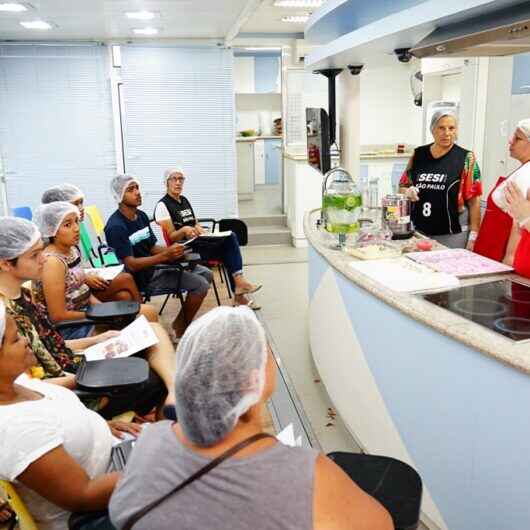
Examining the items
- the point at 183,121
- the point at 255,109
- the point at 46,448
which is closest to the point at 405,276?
the point at 46,448

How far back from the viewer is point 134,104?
244 inches

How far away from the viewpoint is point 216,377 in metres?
1.07

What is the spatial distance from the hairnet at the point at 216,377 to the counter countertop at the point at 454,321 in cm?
79

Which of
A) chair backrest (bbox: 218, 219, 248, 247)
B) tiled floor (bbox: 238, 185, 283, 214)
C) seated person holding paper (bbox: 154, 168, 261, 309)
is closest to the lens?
seated person holding paper (bbox: 154, 168, 261, 309)

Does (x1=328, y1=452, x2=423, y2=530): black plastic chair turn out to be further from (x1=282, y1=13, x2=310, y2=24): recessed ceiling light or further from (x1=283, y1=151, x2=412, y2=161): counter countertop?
(x1=282, y1=13, x2=310, y2=24): recessed ceiling light

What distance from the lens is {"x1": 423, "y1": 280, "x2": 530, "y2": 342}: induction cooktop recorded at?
5.67ft

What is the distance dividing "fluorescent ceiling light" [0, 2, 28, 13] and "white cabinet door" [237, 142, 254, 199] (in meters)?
4.91

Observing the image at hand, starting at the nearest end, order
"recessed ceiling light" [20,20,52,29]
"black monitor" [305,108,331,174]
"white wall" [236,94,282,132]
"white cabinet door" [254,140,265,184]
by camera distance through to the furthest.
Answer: "black monitor" [305,108,331,174], "recessed ceiling light" [20,20,52,29], "white wall" [236,94,282,132], "white cabinet door" [254,140,265,184]

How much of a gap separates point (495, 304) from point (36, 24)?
188 inches

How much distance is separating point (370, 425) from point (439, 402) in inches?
24.2

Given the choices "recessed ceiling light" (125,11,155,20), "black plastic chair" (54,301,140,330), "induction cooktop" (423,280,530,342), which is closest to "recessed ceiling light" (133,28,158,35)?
"recessed ceiling light" (125,11,155,20)

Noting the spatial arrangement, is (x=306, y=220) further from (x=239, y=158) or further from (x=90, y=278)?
(x=239, y=158)

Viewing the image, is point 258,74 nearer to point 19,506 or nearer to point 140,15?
point 140,15

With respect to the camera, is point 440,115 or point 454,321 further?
point 440,115
